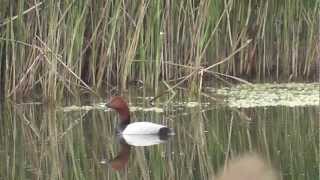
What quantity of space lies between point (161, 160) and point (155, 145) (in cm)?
60

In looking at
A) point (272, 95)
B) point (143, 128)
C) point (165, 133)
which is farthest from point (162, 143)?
point (272, 95)

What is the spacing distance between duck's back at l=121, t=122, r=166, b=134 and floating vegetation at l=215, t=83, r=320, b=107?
1730mm

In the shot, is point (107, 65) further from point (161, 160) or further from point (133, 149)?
point (161, 160)

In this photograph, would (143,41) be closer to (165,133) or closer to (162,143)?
(165,133)

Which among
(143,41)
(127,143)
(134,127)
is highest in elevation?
(143,41)

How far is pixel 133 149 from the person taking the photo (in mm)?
6152

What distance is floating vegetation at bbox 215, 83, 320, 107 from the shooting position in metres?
8.15

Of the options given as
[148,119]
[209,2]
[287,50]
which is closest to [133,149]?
[148,119]

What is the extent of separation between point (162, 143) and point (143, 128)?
0.36 meters

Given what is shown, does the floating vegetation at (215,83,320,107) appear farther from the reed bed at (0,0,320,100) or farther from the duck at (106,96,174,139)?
the duck at (106,96,174,139)

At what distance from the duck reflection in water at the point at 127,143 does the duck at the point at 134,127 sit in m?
0.04

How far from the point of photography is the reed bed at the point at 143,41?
870 centimetres

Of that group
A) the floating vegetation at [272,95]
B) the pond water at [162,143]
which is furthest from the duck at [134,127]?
the floating vegetation at [272,95]

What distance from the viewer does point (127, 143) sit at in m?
6.57
